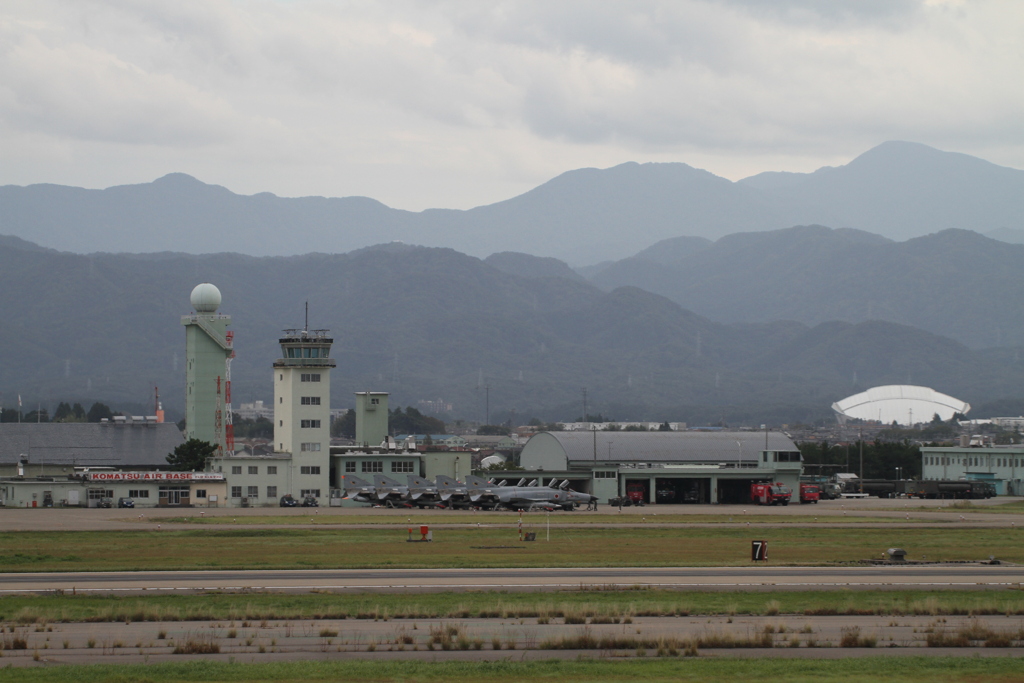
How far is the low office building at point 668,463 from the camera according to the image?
397 ft

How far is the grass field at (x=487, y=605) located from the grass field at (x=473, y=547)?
1132 centimetres

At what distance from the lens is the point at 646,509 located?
107125mm

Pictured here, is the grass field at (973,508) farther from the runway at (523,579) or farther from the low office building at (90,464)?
the low office building at (90,464)

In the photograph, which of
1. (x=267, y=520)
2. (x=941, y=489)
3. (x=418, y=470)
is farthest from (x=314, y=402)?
(x=941, y=489)

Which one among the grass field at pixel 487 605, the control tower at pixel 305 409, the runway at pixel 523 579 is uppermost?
the control tower at pixel 305 409

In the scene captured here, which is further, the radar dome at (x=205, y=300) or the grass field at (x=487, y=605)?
the radar dome at (x=205, y=300)

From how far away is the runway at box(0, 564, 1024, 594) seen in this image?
4431 centimetres

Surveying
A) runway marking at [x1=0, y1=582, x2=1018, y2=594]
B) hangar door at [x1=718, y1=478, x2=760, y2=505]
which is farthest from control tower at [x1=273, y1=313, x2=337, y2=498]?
runway marking at [x1=0, y1=582, x2=1018, y2=594]

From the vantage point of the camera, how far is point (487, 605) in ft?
128

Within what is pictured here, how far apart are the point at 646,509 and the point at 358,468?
2920 centimetres

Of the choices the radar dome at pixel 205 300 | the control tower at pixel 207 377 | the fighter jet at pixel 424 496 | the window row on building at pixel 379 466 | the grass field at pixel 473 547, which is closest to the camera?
the grass field at pixel 473 547

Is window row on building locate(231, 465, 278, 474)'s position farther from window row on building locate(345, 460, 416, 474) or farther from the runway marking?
the runway marking

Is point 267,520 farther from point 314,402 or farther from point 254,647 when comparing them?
point 254,647

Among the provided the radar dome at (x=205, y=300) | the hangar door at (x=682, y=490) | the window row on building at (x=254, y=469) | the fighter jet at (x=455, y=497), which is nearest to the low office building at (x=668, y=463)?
the hangar door at (x=682, y=490)
